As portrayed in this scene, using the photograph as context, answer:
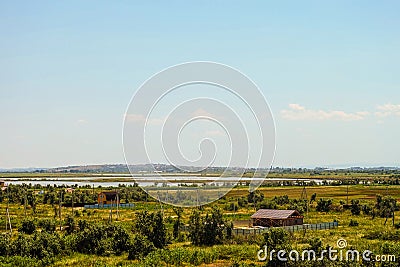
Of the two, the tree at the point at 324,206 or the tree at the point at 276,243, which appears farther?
the tree at the point at 324,206

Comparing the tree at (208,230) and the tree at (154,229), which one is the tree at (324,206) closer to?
the tree at (208,230)

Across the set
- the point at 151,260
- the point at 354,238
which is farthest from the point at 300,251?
the point at 354,238

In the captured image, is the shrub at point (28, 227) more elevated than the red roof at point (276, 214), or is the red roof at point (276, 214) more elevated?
the red roof at point (276, 214)

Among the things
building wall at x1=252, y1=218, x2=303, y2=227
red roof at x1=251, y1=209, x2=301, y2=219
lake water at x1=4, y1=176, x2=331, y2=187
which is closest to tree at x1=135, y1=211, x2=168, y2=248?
lake water at x1=4, y1=176, x2=331, y2=187

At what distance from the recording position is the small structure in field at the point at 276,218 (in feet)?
105

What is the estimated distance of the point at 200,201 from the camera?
38250mm

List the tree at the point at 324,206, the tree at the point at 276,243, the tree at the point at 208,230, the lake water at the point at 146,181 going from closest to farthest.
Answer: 1. the tree at the point at 276,243
2. the tree at the point at 208,230
3. the lake water at the point at 146,181
4. the tree at the point at 324,206

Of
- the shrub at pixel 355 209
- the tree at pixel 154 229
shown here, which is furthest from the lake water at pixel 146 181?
the shrub at pixel 355 209

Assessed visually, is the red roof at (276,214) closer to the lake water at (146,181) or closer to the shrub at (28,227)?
the lake water at (146,181)

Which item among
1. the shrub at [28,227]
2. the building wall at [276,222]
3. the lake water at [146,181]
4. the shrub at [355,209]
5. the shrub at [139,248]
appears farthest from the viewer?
the shrub at [355,209]

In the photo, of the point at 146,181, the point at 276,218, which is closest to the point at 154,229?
the point at 146,181

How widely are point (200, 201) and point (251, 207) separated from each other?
1311 cm

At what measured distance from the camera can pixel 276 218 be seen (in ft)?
105

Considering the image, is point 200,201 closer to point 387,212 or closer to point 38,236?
point 387,212
